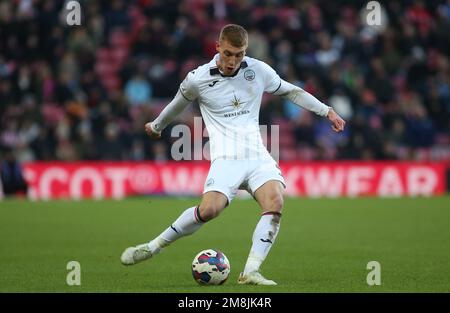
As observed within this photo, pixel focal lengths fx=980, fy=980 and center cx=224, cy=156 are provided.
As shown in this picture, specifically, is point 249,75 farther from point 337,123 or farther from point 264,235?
point 264,235

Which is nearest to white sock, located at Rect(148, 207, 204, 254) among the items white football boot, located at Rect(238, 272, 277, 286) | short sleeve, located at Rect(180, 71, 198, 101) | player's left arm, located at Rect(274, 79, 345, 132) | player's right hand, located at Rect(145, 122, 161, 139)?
white football boot, located at Rect(238, 272, 277, 286)

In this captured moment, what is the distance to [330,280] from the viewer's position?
862 cm

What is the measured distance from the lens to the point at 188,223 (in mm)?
8609

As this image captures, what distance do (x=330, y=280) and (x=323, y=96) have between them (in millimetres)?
15016

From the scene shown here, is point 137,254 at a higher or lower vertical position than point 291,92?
lower

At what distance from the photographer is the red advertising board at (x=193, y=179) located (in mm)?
21812

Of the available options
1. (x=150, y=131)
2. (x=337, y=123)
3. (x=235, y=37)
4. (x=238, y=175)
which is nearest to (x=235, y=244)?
(x=150, y=131)

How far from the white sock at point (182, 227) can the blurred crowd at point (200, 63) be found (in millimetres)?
12425

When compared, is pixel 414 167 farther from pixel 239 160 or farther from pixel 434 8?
pixel 239 160

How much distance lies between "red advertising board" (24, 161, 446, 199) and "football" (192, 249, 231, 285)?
13232 mm

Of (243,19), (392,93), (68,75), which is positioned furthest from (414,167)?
(68,75)

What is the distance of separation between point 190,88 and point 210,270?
1.64m

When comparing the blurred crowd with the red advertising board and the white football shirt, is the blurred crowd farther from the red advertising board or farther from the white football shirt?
the white football shirt

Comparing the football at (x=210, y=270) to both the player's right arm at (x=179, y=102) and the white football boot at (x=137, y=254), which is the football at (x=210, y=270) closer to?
the white football boot at (x=137, y=254)
